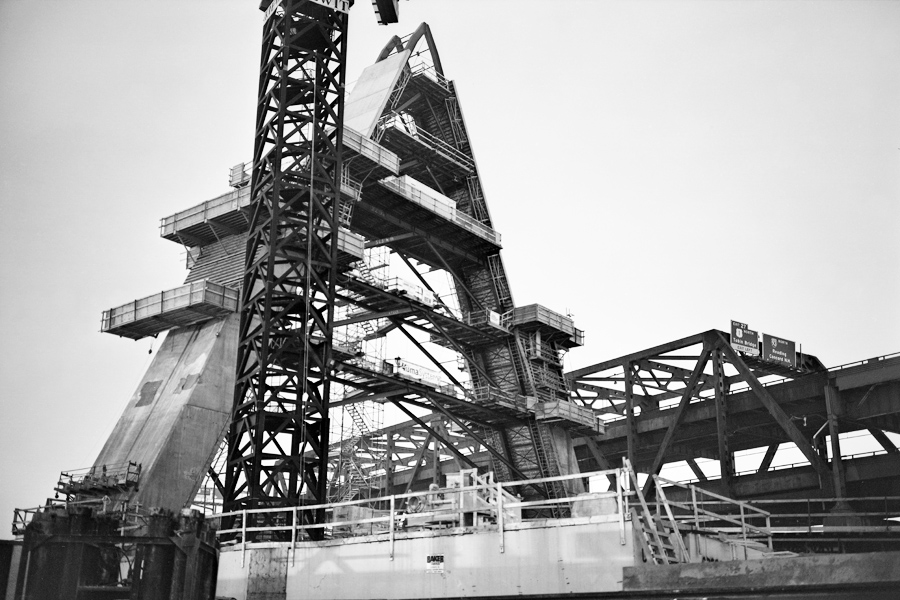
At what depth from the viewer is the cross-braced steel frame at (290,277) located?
39.9 metres

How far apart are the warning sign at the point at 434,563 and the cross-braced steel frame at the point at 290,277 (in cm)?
1324

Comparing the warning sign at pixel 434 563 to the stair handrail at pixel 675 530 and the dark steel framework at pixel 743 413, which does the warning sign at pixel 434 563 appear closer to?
the stair handrail at pixel 675 530

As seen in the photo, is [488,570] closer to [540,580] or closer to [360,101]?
[540,580]

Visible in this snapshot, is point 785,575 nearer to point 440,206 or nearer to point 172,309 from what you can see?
point 172,309

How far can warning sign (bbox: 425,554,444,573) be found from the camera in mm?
26531

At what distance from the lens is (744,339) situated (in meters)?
65.4

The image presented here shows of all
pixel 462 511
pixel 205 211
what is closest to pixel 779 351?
pixel 205 211

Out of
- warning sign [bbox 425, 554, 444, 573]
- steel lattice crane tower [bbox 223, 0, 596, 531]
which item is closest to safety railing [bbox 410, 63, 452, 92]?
steel lattice crane tower [bbox 223, 0, 596, 531]

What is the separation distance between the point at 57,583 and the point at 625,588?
1185 cm

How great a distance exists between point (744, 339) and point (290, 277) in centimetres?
3464

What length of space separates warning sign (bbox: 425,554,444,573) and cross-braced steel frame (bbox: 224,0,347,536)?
13.2 meters

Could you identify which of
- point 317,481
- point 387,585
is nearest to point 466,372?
point 317,481

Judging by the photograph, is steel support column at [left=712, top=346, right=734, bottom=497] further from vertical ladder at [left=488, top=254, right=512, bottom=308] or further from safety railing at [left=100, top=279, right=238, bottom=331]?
safety railing at [left=100, top=279, right=238, bottom=331]

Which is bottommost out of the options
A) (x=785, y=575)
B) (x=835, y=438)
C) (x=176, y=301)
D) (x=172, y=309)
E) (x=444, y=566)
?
(x=785, y=575)
